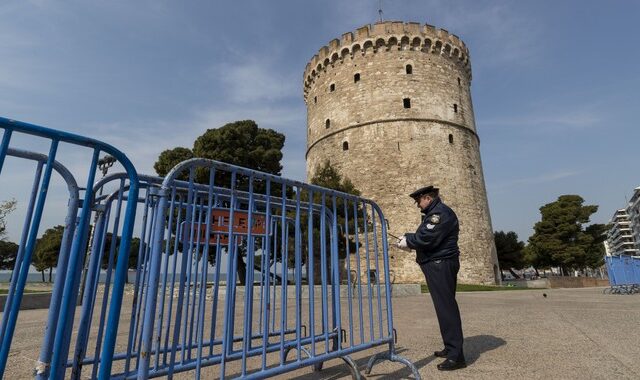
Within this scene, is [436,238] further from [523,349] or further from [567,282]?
[567,282]

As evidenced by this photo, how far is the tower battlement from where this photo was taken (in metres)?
22.1

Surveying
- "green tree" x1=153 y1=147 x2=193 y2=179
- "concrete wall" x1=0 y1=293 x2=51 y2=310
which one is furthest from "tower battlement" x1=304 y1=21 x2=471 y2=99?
"concrete wall" x1=0 y1=293 x2=51 y2=310

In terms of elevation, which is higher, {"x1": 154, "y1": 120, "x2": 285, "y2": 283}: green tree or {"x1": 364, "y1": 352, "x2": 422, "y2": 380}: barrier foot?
{"x1": 154, "y1": 120, "x2": 285, "y2": 283}: green tree

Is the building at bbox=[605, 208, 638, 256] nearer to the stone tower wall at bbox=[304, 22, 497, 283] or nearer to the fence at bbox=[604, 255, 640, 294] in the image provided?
the stone tower wall at bbox=[304, 22, 497, 283]

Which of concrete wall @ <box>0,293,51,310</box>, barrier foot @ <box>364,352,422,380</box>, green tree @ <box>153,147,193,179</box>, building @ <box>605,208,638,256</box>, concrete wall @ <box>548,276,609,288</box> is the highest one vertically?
building @ <box>605,208,638,256</box>

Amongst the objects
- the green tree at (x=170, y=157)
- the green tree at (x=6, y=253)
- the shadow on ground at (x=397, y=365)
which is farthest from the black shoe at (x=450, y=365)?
the green tree at (x=6, y=253)

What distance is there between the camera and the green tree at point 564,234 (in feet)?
101

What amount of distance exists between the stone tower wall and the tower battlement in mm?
59

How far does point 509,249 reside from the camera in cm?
3569

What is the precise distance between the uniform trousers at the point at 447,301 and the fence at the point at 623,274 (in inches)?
499

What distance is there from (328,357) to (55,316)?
1662 millimetres

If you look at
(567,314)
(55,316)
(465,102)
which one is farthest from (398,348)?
(465,102)

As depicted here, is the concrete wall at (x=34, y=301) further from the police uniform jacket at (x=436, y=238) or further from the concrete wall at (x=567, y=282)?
the concrete wall at (x=567, y=282)

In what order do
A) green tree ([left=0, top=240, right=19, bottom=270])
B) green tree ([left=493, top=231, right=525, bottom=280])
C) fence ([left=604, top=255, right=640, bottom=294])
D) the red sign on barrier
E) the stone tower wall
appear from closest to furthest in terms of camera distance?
the red sign on barrier, fence ([left=604, top=255, right=640, bottom=294]), the stone tower wall, green tree ([left=493, top=231, right=525, bottom=280]), green tree ([left=0, top=240, right=19, bottom=270])
